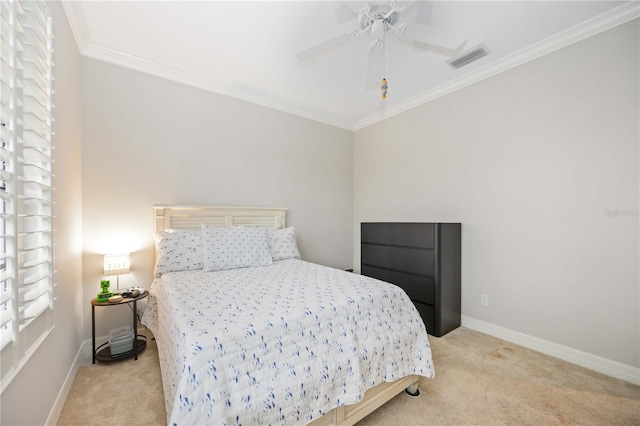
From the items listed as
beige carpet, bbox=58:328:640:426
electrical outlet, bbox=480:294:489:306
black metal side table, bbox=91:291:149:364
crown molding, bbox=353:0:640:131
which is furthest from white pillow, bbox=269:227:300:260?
crown molding, bbox=353:0:640:131

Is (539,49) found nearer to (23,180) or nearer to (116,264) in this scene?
(23,180)

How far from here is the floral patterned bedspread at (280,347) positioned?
104 centimetres

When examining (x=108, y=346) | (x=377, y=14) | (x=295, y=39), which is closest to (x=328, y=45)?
(x=377, y=14)

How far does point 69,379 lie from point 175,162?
1.89 meters

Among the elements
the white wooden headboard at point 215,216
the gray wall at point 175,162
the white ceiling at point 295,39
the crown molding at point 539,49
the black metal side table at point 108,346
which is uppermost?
the white ceiling at point 295,39

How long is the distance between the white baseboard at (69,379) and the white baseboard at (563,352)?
326cm

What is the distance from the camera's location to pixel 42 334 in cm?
132

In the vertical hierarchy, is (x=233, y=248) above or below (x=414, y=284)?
above

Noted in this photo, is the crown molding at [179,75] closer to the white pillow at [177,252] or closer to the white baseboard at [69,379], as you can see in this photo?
the white pillow at [177,252]

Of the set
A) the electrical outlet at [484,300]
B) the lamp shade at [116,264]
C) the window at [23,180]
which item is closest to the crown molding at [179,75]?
the window at [23,180]

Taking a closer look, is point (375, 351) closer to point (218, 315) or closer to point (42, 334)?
point (218, 315)

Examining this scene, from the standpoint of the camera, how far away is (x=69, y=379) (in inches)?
69.4

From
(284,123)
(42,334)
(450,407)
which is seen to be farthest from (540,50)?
(42,334)

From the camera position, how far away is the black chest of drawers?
256 cm
